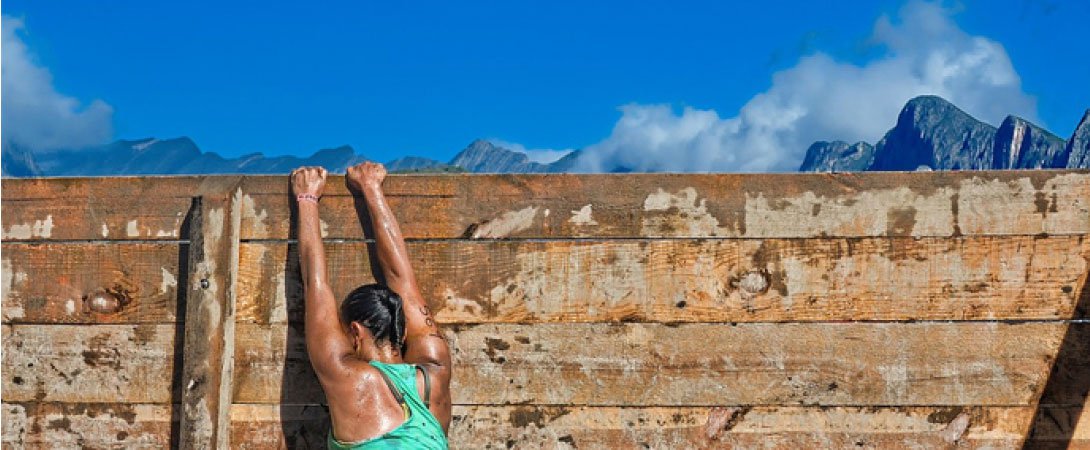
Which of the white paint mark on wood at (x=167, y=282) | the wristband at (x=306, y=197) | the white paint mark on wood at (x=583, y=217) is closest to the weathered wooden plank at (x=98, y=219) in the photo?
the white paint mark on wood at (x=167, y=282)

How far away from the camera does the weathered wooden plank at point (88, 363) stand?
3.61m

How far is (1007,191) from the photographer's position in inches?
136

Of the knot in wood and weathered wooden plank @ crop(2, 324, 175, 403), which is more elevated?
the knot in wood

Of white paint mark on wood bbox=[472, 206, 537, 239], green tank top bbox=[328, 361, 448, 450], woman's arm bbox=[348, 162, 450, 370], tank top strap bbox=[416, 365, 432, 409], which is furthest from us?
white paint mark on wood bbox=[472, 206, 537, 239]

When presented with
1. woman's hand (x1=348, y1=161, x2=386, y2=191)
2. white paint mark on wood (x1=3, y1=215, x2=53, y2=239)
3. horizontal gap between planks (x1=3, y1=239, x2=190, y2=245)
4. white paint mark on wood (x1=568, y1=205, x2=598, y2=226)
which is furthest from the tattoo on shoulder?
white paint mark on wood (x1=3, y1=215, x2=53, y2=239)

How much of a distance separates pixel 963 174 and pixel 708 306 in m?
1.06

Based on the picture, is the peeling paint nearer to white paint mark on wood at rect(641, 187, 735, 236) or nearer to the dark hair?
the dark hair

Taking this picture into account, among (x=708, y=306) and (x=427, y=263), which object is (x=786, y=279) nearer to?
(x=708, y=306)

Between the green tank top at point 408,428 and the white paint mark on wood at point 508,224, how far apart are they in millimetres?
567

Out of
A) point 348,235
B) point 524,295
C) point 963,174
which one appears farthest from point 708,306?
point 348,235

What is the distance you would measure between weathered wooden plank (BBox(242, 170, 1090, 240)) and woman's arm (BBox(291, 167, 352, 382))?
8 centimetres

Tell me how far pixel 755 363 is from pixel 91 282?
255 centimetres

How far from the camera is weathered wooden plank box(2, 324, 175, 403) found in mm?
3611

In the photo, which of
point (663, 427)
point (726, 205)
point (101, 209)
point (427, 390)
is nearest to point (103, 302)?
point (101, 209)
